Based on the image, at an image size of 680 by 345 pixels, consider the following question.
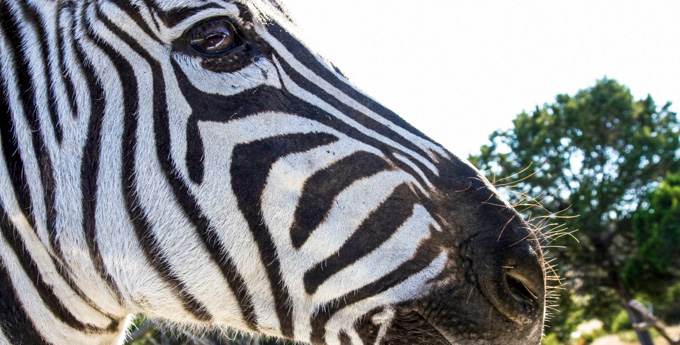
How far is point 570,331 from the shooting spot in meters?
30.8

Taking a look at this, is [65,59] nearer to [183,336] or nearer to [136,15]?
[136,15]

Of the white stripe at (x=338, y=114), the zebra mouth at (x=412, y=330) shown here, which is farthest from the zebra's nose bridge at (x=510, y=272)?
the white stripe at (x=338, y=114)

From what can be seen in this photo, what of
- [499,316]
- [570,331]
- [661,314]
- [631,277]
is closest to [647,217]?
[631,277]

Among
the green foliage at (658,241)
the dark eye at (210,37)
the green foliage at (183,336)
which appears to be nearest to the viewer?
the dark eye at (210,37)

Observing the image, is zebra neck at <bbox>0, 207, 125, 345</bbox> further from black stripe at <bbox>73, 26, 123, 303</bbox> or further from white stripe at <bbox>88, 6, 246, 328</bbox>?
white stripe at <bbox>88, 6, 246, 328</bbox>

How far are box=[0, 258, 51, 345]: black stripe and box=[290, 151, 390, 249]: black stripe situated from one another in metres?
1.17

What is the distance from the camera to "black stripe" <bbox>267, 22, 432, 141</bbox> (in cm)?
203

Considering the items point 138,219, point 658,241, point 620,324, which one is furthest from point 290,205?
point 620,324

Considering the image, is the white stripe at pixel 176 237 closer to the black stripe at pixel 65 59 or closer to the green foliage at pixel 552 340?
the black stripe at pixel 65 59

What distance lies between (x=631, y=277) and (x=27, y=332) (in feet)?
104

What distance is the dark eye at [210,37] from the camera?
2.01m

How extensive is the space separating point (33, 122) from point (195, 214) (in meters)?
0.83

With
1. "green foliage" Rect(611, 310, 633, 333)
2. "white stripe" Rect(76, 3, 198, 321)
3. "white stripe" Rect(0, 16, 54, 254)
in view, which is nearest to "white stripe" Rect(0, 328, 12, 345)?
"white stripe" Rect(0, 16, 54, 254)

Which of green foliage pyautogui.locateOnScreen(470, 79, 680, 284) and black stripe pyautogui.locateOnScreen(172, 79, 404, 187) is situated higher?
green foliage pyautogui.locateOnScreen(470, 79, 680, 284)
